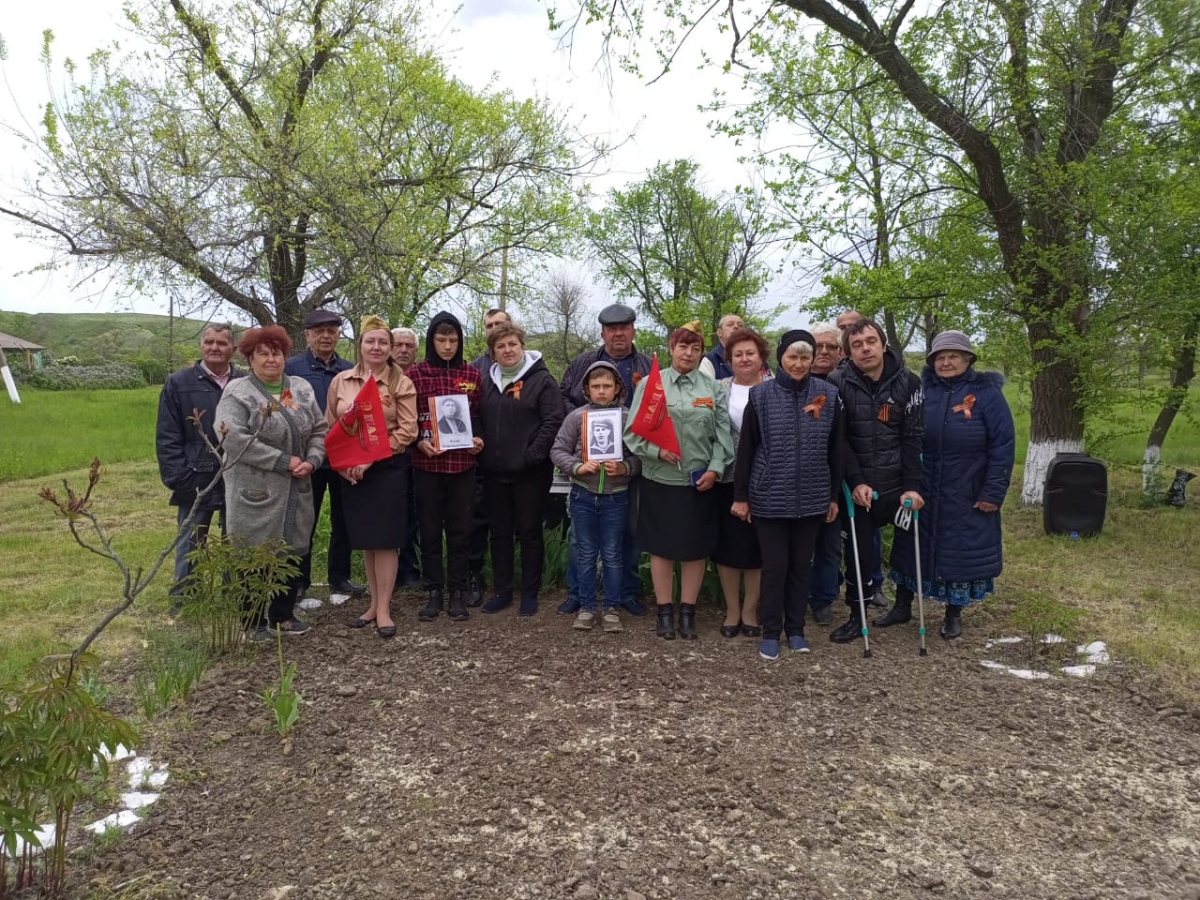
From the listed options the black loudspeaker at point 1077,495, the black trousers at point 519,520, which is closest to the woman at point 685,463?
the black trousers at point 519,520

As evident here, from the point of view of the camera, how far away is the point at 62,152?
10812 mm

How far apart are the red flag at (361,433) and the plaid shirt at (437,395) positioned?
0.91 ft

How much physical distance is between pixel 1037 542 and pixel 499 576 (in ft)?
18.3

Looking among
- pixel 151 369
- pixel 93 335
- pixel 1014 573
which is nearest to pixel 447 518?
pixel 1014 573

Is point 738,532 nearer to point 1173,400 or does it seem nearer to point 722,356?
point 722,356

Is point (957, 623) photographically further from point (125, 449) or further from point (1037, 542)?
point (125, 449)

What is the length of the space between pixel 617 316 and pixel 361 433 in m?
1.77

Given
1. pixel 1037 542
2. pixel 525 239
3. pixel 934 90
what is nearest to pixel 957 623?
pixel 1037 542

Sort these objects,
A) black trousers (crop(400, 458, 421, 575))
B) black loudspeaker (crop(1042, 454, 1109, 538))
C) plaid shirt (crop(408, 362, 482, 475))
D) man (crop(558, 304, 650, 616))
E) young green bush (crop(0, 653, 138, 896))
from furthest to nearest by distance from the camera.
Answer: black loudspeaker (crop(1042, 454, 1109, 538))
black trousers (crop(400, 458, 421, 575))
man (crop(558, 304, 650, 616))
plaid shirt (crop(408, 362, 482, 475))
young green bush (crop(0, 653, 138, 896))

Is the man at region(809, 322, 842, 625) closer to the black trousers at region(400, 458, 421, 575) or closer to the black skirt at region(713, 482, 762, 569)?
the black skirt at region(713, 482, 762, 569)

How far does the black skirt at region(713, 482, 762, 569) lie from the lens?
16.3ft

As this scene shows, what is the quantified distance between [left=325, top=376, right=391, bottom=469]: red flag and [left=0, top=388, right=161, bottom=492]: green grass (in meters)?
11.2

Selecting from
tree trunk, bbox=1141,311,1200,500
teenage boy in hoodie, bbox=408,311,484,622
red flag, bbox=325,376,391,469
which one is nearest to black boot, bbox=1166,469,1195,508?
tree trunk, bbox=1141,311,1200,500

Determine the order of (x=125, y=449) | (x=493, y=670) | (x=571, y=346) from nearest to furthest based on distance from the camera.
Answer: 1. (x=493, y=670)
2. (x=125, y=449)
3. (x=571, y=346)
